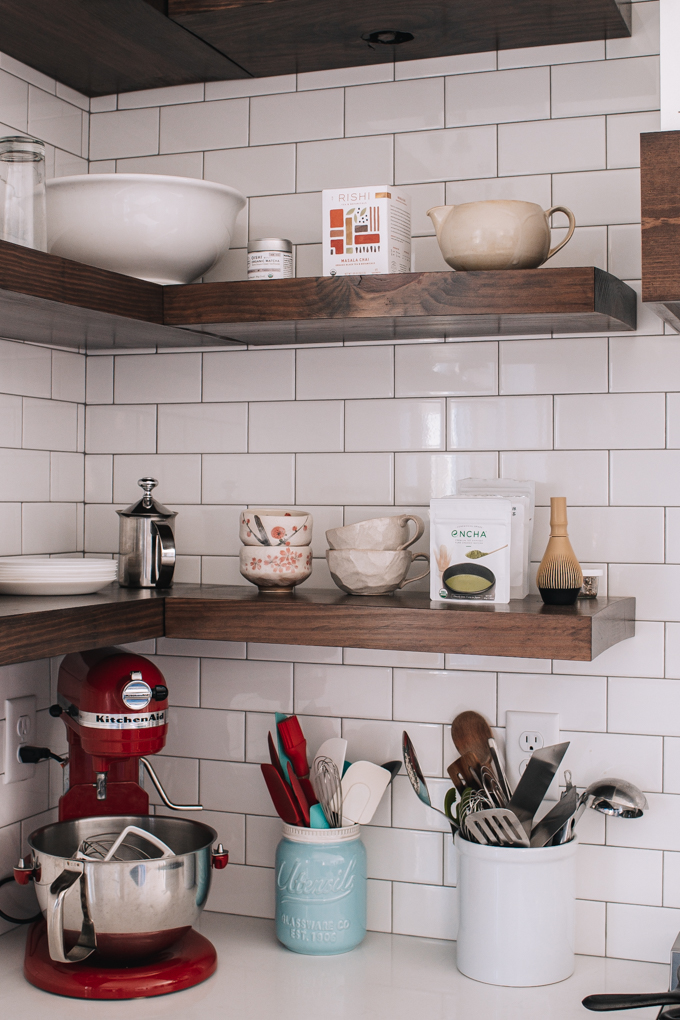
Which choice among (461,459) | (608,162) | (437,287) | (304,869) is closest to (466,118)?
(608,162)

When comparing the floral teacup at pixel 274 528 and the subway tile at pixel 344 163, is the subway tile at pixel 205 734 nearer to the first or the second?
the floral teacup at pixel 274 528

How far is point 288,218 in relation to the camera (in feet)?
5.63

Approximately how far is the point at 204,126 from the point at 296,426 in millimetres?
540

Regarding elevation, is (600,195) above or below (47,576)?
above

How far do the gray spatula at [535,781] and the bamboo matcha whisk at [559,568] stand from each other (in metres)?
0.22

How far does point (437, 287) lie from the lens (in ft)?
4.42

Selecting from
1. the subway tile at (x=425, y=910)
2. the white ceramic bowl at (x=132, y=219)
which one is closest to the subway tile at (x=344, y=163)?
the white ceramic bowl at (x=132, y=219)

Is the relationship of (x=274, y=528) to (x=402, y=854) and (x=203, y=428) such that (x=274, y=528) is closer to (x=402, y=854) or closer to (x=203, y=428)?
(x=203, y=428)

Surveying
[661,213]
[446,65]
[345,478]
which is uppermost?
[446,65]

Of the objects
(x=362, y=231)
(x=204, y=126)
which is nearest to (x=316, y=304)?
(x=362, y=231)

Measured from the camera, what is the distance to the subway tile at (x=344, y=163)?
65.5 inches

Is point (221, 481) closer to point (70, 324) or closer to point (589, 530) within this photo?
point (70, 324)

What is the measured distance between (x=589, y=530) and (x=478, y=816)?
450 millimetres

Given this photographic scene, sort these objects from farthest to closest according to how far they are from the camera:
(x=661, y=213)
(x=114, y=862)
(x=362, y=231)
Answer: (x=362, y=231), (x=114, y=862), (x=661, y=213)
